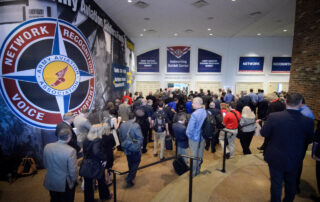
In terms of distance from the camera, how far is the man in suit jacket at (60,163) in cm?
210

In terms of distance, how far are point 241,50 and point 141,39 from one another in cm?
827

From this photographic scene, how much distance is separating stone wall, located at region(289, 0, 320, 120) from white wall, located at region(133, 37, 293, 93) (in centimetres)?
739

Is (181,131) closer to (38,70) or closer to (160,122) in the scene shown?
(160,122)

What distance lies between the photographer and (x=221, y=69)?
13219mm

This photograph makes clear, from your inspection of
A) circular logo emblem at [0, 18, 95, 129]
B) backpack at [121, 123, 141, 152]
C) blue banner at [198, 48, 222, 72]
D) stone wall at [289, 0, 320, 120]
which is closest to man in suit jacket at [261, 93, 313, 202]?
backpack at [121, 123, 141, 152]

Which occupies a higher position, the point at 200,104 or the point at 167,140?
the point at 200,104

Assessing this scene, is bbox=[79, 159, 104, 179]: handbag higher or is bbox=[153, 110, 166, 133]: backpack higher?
bbox=[153, 110, 166, 133]: backpack

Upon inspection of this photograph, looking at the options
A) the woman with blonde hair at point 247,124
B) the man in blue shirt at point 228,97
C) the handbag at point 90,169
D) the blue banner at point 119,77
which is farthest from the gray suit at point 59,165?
the man in blue shirt at point 228,97

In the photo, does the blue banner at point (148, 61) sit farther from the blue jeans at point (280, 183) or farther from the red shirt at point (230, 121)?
the blue jeans at point (280, 183)

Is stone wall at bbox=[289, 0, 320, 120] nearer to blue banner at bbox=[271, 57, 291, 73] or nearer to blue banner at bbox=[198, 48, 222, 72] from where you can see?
blue banner at bbox=[198, 48, 222, 72]

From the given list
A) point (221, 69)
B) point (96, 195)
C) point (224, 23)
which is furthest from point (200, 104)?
point (221, 69)

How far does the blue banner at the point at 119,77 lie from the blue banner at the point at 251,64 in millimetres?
9535

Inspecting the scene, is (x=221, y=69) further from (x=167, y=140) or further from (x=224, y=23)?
(x=167, y=140)

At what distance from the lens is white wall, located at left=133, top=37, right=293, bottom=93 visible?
12922 mm
